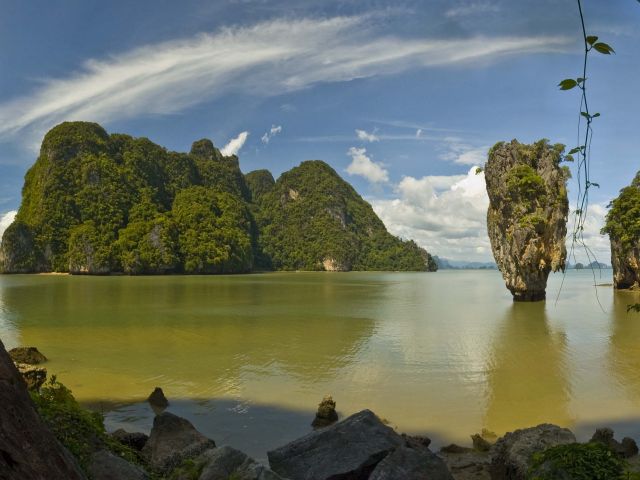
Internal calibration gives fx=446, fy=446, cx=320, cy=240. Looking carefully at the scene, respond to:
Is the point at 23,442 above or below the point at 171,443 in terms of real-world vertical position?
above

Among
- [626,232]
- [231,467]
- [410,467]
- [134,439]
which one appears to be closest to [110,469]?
[231,467]

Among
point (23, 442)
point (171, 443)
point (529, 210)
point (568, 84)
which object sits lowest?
point (171, 443)

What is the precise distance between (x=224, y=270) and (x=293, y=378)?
8904 centimetres

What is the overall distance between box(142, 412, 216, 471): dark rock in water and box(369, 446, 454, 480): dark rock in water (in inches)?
96.7

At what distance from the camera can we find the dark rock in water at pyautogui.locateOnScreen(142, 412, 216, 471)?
556cm

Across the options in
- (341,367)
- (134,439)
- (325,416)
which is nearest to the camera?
(134,439)

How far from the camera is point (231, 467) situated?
14.7ft

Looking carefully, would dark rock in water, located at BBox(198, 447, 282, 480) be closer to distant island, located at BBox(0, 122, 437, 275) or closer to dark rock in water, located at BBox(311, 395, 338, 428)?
dark rock in water, located at BBox(311, 395, 338, 428)

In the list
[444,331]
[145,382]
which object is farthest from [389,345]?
[145,382]

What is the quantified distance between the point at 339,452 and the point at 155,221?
96749 millimetres

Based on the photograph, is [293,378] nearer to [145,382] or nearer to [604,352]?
[145,382]

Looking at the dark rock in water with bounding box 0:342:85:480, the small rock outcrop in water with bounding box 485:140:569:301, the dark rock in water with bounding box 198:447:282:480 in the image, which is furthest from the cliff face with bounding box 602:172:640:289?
the dark rock in water with bounding box 0:342:85:480

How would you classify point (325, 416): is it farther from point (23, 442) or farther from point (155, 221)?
point (155, 221)

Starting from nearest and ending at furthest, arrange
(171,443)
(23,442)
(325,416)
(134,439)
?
(23,442), (171,443), (134,439), (325,416)
